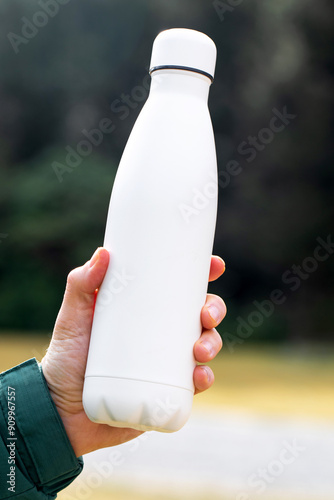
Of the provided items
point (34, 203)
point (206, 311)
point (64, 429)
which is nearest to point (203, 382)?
point (206, 311)

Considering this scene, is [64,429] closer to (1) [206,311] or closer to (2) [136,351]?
(2) [136,351]

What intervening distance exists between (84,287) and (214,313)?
348mm

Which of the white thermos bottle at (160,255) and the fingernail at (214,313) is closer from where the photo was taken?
the white thermos bottle at (160,255)

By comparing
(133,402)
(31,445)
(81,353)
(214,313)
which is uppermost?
(214,313)

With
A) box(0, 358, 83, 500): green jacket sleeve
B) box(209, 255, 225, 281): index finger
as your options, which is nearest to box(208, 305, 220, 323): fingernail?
box(209, 255, 225, 281): index finger

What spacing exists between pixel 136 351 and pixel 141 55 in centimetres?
1401

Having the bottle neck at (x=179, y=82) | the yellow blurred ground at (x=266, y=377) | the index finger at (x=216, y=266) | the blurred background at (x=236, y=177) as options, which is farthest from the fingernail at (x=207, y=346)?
the blurred background at (x=236, y=177)

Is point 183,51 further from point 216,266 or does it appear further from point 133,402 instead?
point 133,402

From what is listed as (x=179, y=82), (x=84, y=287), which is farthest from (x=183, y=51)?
(x=84, y=287)

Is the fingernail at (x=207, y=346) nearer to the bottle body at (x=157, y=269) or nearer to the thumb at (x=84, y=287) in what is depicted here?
the bottle body at (x=157, y=269)

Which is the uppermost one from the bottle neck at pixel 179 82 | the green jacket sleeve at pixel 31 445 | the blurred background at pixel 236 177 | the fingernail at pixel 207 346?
the blurred background at pixel 236 177

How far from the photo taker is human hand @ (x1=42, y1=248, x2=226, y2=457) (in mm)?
1682

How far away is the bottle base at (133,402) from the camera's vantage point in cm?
152

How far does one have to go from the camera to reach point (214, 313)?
1.70 m
